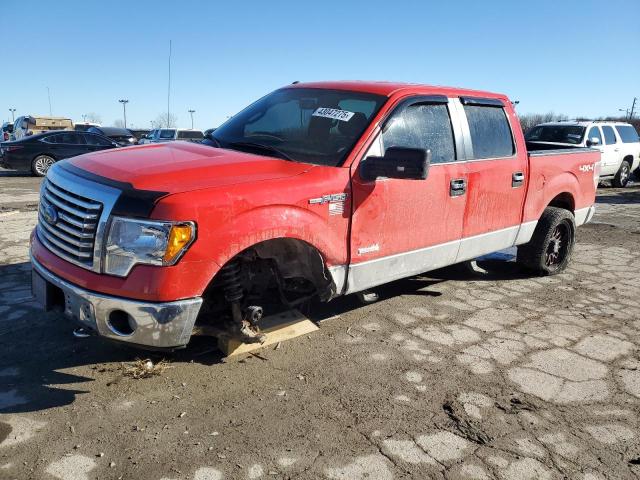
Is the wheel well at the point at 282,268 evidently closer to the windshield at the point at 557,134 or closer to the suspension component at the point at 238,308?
the suspension component at the point at 238,308

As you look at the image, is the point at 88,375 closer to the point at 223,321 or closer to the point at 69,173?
the point at 223,321

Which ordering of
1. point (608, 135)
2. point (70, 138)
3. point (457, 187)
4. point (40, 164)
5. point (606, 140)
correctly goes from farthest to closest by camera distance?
point (70, 138) < point (40, 164) < point (608, 135) < point (606, 140) < point (457, 187)

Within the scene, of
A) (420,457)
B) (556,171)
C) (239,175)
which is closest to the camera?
(420,457)

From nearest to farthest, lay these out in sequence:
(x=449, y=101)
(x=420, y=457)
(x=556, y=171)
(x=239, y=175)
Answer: (x=420, y=457), (x=239, y=175), (x=449, y=101), (x=556, y=171)

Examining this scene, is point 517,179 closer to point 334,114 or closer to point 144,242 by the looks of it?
point 334,114

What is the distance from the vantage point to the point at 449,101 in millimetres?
4457

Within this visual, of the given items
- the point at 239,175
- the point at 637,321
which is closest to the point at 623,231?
the point at 637,321

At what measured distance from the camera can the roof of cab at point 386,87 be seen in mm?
4113

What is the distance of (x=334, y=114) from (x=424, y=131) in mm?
756

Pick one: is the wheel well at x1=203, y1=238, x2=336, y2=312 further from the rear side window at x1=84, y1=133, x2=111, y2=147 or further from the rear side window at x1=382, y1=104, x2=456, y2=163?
the rear side window at x1=84, y1=133, x2=111, y2=147

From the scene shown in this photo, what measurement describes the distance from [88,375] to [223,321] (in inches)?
35.4

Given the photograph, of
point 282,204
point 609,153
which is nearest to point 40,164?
point 282,204

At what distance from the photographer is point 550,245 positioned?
596 centimetres

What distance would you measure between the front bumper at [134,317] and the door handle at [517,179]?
11.0 ft
